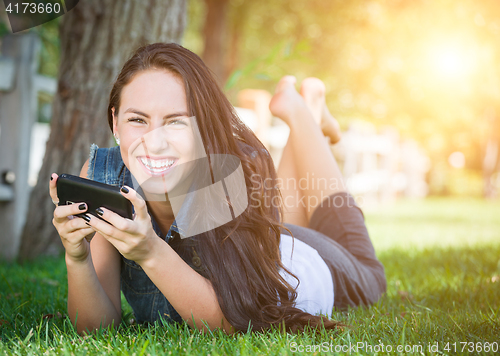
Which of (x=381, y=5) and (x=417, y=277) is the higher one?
(x=381, y=5)

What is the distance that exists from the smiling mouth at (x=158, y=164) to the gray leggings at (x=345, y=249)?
0.75m

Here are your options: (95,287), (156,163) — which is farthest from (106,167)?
(95,287)

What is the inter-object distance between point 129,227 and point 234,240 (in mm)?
432

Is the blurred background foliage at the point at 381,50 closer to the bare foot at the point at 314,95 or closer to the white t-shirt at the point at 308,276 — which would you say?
the bare foot at the point at 314,95

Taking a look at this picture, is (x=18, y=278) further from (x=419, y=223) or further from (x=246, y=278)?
(x=419, y=223)

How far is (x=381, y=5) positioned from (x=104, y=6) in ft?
19.2

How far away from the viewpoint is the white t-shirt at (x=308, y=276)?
1.76m

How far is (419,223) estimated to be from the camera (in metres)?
6.03

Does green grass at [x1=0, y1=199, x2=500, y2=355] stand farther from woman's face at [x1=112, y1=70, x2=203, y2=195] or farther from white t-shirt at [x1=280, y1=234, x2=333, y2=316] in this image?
woman's face at [x1=112, y1=70, x2=203, y2=195]

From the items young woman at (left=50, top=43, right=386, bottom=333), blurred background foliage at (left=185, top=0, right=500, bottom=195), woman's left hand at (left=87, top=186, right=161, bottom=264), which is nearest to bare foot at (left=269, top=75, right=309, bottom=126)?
young woman at (left=50, top=43, right=386, bottom=333)

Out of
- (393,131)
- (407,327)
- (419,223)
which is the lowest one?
(419,223)

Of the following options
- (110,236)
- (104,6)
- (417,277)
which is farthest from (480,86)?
(110,236)

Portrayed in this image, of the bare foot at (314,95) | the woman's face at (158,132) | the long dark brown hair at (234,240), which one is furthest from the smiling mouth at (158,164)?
the bare foot at (314,95)

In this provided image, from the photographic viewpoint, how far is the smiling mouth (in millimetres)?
1502
